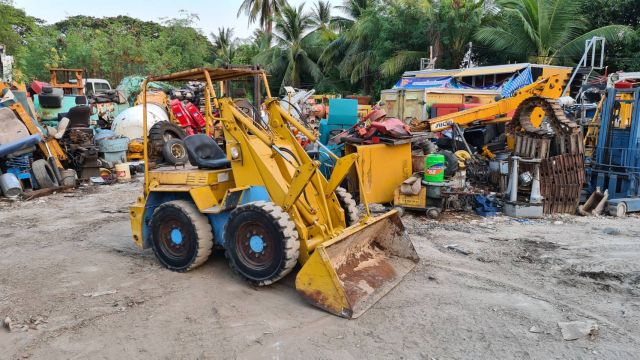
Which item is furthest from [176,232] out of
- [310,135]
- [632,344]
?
[632,344]

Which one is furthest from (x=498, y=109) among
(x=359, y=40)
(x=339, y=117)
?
(x=359, y=40)

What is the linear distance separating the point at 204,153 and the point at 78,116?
26.6 feet

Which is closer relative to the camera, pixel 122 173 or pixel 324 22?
pixel 122 173

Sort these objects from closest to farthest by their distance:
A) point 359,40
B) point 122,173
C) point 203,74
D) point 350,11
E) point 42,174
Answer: point 203,74 → point 42,174 → point 122,173 → point 359,40 → point 350,11

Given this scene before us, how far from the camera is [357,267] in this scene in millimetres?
4629

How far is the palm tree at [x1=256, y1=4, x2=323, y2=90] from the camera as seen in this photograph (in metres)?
29.5

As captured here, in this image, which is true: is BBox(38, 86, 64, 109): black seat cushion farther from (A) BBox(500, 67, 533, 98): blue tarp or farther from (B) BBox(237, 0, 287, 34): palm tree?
(B) BBox(237, 0, 287, 34): palm tree

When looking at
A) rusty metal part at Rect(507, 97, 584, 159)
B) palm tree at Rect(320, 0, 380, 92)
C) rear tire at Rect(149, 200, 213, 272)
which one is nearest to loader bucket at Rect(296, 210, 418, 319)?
rear tire at Rect(149, 200, 213, 272)

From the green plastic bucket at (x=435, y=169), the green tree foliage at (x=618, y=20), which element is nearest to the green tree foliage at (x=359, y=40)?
the green tree foliage at (x=618, y=20)

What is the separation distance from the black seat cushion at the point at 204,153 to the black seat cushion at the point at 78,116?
7820 millimetres

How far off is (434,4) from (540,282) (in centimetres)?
1839

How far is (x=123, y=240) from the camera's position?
6637mm

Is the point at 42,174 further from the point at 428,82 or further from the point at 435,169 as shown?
the point at 428,82

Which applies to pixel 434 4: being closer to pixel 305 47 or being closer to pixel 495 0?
pixel 495 0
